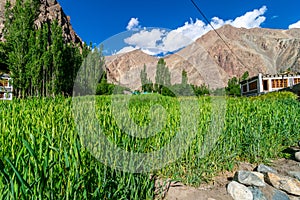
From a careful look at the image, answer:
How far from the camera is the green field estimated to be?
770mm

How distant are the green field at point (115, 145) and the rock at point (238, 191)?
0.26 m

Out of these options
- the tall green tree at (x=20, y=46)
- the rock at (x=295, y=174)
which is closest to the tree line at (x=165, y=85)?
the rock at (x=295, y=174)

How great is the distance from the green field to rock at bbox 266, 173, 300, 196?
44cm

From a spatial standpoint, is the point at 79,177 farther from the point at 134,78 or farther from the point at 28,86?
the point at 28,86

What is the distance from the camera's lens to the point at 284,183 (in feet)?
7.54

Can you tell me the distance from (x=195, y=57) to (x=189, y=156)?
Answer: 455cm

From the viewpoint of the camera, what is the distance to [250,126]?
9.20 feet

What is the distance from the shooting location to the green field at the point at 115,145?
0.77 metres

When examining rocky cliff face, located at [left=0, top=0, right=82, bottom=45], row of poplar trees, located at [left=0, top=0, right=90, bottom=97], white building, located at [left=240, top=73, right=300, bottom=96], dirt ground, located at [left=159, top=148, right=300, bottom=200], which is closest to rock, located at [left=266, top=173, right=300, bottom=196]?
dirt ground, located at [left=159, top=148, right=300, bottom=200]

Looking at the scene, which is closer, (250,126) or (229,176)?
(229,176)

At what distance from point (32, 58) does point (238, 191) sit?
1780 cm

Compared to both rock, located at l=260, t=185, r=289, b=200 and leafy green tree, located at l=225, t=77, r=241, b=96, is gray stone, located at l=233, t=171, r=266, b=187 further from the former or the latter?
leafy green tree, located at l=225, t=77, r=241, b=96

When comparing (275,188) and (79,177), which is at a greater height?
(79,177)

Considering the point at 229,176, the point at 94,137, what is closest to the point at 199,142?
the point at 229,176
